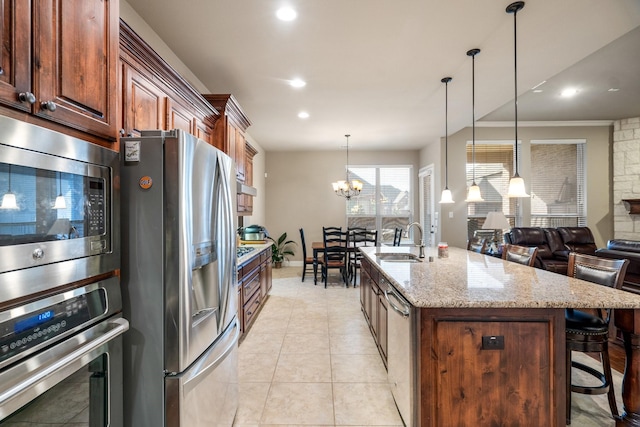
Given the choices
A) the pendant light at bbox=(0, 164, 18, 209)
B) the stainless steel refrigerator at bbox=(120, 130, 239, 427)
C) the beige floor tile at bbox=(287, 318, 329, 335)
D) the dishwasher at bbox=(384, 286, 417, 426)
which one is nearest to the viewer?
the pendant light at bbox=(0, 164, 18, 209)

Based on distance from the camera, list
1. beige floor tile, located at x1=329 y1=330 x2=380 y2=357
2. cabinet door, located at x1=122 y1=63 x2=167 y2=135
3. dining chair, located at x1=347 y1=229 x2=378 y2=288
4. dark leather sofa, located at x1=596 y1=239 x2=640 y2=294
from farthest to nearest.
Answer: dining chair, located at x1=347 y1=229 x2=378 y2=288
dark leather sofa, located at x1=596 y1=239 x2=640 y2=294
beige floor tile, located at x1=329 y1=330 x2=380 y2=357
cabinet door, located at x1=122 y1=63 x2=167 y2=135

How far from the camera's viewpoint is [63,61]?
0.93 meters

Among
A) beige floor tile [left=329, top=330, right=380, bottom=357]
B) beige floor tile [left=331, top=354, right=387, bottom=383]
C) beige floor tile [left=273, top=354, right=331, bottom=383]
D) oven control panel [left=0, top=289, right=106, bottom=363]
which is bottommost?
beige floor tile [left=273, top=354, right=331, bottom=383]

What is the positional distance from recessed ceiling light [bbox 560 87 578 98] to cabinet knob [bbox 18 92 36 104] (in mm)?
5600

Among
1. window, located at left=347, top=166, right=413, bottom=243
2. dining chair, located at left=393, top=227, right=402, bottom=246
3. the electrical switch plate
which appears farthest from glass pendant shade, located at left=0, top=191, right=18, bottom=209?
window, located at left=347, top=166, right=413, bottom=243

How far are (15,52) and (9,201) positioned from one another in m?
0.40

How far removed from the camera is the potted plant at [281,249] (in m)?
6.84

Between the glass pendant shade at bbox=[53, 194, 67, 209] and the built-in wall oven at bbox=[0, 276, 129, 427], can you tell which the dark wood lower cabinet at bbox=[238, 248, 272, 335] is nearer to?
the built-in wall oven at bbox=[0, 276, 129, 427]

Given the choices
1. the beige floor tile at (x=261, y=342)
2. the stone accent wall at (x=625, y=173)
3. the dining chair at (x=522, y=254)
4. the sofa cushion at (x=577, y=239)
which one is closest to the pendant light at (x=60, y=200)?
the beige floor tile at (x=261, y=342)

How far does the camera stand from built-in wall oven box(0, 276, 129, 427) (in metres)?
0.74

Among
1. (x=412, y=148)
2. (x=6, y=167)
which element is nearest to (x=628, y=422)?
(x=6, y=167)

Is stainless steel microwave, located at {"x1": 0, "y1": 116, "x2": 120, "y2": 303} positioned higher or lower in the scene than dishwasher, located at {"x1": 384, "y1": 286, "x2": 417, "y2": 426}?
higher

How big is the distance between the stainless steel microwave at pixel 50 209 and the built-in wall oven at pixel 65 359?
7 centimetres

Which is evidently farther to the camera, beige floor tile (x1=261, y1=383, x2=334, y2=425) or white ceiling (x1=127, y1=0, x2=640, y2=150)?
white ceiling (x1=127, y1=0, x2=640, y2=150)
